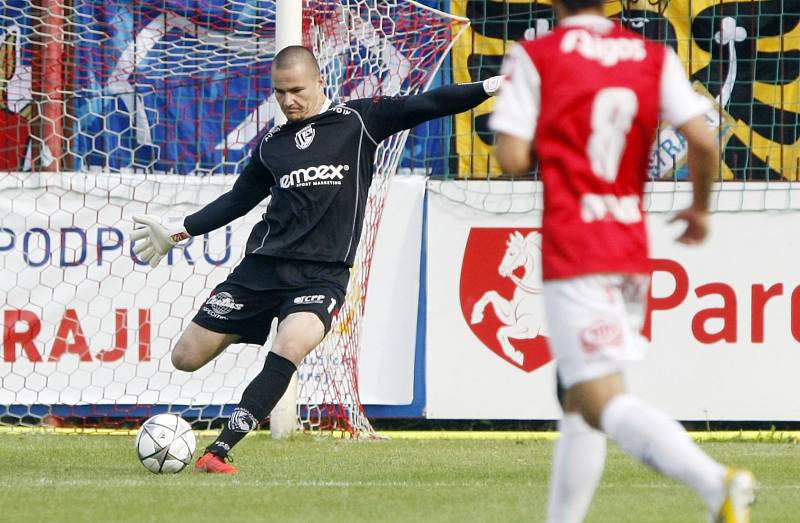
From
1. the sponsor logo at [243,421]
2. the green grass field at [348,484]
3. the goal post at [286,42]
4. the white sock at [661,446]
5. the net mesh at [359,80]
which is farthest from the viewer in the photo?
the net mesh at [359,80]

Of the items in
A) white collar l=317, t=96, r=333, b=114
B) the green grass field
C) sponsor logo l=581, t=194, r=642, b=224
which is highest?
white collar l=317, t=96, r=333, b=114

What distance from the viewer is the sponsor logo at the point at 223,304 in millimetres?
6781

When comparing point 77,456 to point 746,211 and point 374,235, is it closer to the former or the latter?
point 374,235

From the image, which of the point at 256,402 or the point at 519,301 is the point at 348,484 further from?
the point at 519,301

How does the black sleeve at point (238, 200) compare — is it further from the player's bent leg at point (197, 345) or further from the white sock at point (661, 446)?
the white sock at point (661, 446)

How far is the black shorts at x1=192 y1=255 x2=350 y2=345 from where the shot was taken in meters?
6.70

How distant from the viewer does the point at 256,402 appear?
21.1ft

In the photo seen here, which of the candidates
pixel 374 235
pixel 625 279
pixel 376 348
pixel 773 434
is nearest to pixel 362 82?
pixel 374 235

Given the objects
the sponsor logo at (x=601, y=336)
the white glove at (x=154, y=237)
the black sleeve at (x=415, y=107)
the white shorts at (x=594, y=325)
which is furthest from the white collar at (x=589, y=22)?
the white glove at (x=154, y=237)

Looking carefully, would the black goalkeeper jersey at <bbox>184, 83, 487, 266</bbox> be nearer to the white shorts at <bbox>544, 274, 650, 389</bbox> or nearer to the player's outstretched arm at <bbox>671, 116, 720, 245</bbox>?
the player's outstretched arm at <bbox>671, 116, 720, 245</bbox>

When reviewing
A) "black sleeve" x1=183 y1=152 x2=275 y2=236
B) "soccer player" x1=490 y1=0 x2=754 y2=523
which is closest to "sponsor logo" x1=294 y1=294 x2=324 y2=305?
"black sleeve" x1=183 y1=152 x2=275 y2=236

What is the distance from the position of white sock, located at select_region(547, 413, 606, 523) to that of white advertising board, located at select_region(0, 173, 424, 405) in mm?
5059

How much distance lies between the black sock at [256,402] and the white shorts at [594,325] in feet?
9.33

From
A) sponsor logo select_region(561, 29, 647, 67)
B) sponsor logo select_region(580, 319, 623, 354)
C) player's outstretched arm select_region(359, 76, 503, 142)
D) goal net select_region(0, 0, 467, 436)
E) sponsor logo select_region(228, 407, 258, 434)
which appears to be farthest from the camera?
goal net select_region(0, 0, 467, 436)
